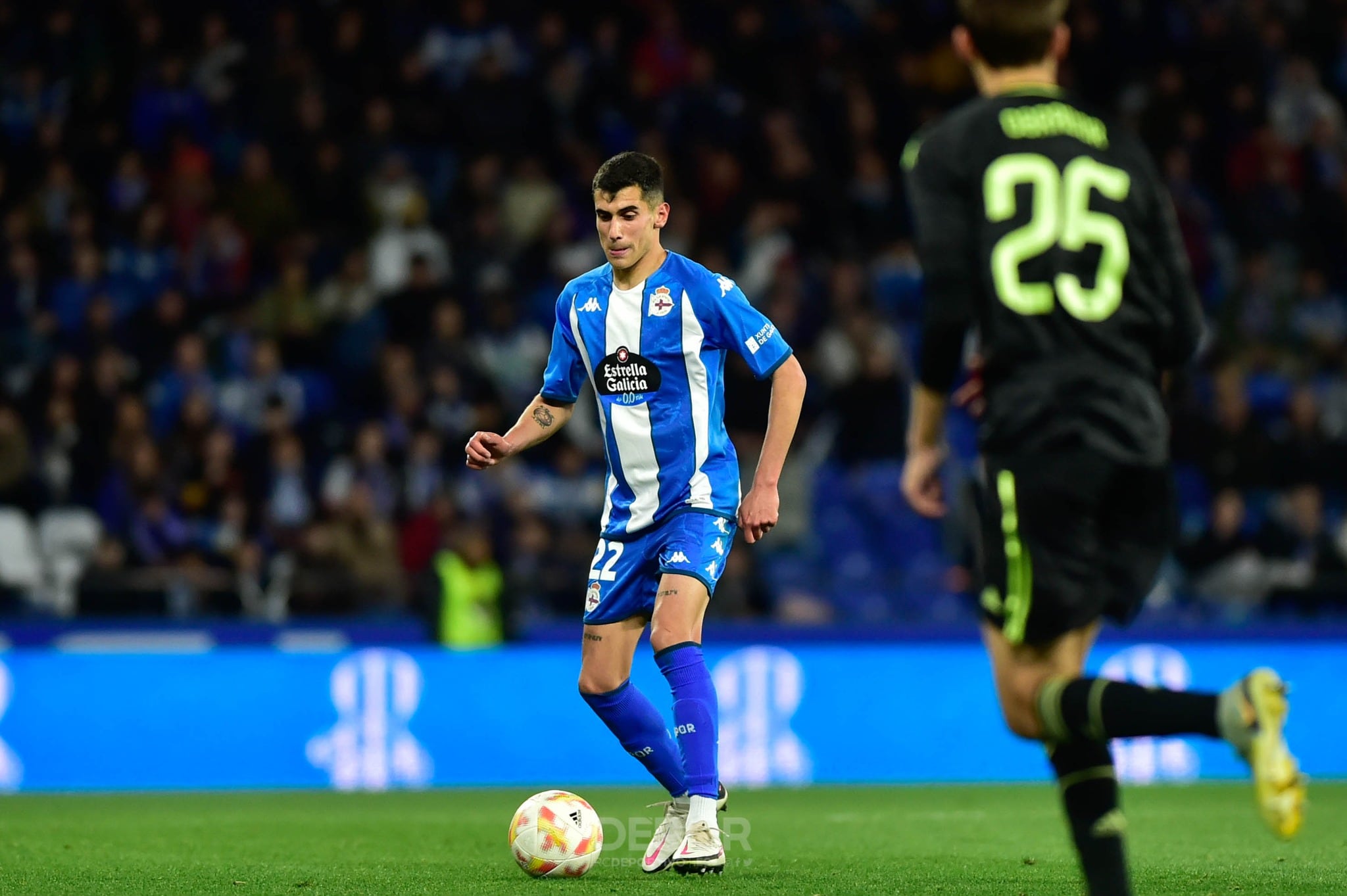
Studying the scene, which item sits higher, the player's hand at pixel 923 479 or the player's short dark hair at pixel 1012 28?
the player's short dark hair at pixel 1012 28

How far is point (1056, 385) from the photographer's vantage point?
4.21 metres

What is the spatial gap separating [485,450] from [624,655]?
2.66 feet

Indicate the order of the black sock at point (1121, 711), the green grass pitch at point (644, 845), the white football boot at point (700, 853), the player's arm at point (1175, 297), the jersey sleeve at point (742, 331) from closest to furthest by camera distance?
the black sock at point (1121, 711)
the player's arm at point (1175, 297)
the green grass pitch at point (644, 845)
the white football boot at point (700, 853)
the jersey sleeve at point (742, 331)

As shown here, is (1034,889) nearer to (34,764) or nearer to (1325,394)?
(34,764)

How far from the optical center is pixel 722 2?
17672 millimetres

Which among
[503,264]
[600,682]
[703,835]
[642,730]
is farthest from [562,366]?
[503,264]

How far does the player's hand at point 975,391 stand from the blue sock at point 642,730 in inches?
90.5

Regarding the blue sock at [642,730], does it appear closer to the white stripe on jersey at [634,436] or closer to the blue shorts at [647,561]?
the blue shorts at [647,561]

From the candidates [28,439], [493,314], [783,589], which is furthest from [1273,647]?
[28,439]

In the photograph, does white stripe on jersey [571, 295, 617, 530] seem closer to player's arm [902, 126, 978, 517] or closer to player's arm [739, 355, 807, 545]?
player's arm [739, 355, 807, 545]

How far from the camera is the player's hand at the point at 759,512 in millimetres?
6223

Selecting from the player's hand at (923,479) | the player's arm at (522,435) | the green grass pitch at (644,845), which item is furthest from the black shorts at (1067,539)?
the player's arm at (522,435)

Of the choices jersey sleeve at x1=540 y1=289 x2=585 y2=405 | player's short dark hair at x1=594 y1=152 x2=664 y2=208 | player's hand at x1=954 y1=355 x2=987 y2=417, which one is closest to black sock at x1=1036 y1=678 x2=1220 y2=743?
player's hand at x1=954 y1=355 x2=987 y2=417

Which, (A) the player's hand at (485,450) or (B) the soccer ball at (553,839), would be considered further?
(A) the player's hand at (485,450)
